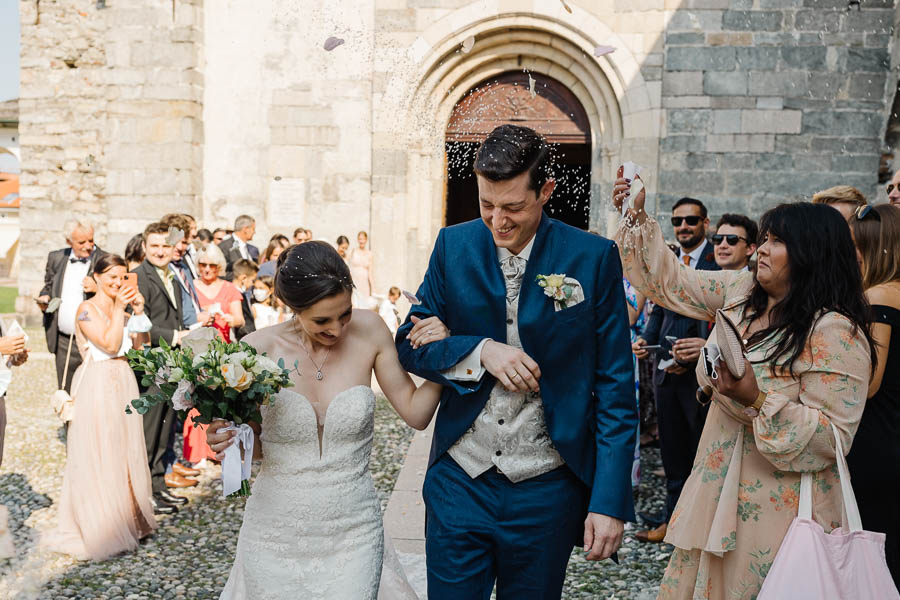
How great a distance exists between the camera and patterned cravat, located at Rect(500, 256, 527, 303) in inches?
105

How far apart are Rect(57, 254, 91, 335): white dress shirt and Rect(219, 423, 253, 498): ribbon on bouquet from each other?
4653mm

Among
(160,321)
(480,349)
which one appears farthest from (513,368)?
(160,321)

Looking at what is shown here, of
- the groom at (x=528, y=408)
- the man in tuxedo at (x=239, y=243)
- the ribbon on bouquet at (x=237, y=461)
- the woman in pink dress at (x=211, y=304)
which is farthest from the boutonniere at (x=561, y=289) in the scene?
the man in tuxedo at (x=239, y=243)

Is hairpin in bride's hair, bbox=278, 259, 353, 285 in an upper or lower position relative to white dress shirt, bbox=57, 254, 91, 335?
upper

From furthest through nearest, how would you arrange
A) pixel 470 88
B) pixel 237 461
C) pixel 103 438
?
pixel 470 88, pixel 103 438, pixel 237 461

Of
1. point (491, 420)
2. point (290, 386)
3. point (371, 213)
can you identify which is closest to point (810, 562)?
point (491, 420)

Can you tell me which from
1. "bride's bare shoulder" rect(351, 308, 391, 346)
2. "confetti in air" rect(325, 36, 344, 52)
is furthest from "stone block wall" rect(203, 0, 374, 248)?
"bride's bare shoulder" rect(351, 308, 391, 346)

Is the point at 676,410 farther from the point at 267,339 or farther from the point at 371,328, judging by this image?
the point at 267,339

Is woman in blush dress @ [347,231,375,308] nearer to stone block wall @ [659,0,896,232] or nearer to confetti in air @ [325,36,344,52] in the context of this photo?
confetti in air @ [325,36,344,52]

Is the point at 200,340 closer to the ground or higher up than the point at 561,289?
closer to the ground

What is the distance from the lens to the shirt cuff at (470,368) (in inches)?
98.0

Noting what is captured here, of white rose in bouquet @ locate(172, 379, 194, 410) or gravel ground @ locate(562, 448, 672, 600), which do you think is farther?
gravel ground @ locate(562, 448, 672, 600)

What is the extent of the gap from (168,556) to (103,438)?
860 mm

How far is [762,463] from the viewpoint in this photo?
2.75 metres
